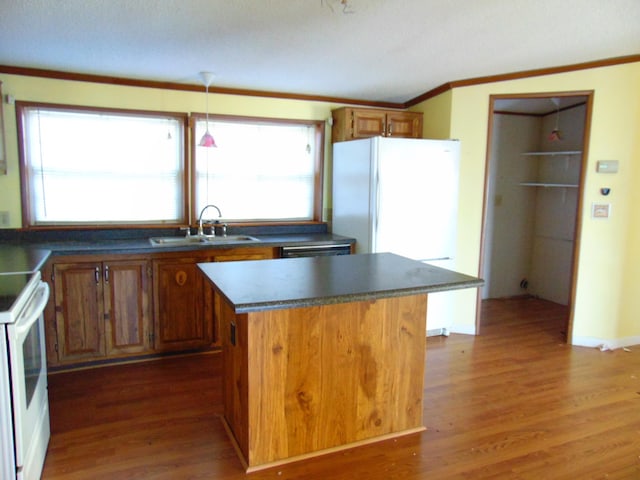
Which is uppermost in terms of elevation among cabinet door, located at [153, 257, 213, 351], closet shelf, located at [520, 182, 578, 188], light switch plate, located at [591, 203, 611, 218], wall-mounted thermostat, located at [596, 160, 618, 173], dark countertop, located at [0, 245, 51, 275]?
wall-mounted thermostat, located at [596, 160, 618, 173]

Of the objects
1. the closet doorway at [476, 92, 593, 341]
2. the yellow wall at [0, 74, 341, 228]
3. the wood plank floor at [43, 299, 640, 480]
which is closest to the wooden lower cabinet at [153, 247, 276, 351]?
the wood plank floor at [43, 299, 640, 480]

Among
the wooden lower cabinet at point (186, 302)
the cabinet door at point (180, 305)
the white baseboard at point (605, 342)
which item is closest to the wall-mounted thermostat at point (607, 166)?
the white baseboard at point (605, 342)

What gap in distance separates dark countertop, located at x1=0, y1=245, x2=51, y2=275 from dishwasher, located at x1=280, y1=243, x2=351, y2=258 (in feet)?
5.46

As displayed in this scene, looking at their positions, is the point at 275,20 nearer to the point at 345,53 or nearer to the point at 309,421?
the point at 345,53

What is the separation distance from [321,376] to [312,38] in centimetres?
201

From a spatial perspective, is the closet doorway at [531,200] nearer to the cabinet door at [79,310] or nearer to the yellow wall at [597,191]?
the yellow wall at [597,191]

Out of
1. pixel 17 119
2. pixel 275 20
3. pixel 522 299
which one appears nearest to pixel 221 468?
pixel 275 20

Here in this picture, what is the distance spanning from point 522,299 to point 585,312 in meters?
1.52

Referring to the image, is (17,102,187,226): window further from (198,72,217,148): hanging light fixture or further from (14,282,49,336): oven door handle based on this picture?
(14,282,49,336): oven door handle

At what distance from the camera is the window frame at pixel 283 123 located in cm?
394

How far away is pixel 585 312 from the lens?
389 cm

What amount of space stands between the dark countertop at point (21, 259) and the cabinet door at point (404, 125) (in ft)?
9.79

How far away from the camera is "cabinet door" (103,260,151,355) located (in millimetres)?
3295

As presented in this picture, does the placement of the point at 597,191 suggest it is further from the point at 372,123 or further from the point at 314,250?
the point at 314,250
